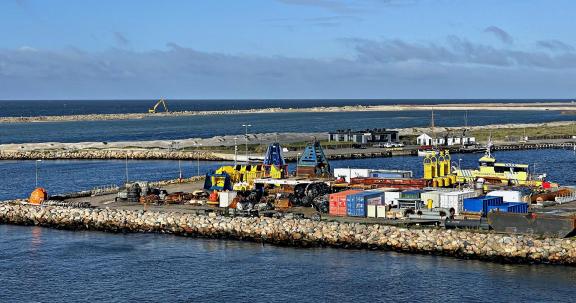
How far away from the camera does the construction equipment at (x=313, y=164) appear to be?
80.6 metres

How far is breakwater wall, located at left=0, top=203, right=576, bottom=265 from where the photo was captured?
1977 inches

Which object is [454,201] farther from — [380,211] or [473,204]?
[380,211]

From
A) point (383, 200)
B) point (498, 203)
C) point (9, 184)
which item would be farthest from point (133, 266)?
point (9, 184)

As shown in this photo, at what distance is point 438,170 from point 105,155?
2733 inches

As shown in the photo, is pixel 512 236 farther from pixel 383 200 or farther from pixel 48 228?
pixel 48 228

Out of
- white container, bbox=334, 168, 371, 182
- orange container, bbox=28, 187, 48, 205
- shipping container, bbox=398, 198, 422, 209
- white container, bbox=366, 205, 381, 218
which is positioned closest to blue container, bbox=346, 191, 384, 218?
white container, bbox=366, 205, 381, 218

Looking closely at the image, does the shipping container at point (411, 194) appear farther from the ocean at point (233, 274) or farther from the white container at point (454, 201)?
the ocean at point (233, 274)

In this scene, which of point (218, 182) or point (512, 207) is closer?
point (512, 207)

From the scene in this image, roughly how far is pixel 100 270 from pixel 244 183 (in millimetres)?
25850

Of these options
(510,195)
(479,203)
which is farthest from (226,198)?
(510,195)

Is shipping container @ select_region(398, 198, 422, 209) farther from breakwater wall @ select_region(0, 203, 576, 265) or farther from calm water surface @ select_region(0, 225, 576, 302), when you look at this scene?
A: calm water surface @ select_region(0, 225, 576, 302)

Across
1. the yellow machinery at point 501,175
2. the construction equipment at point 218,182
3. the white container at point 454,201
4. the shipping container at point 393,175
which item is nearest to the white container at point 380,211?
the white container at point 454,201

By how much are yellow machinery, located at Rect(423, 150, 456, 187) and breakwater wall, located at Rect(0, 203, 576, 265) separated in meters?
19.6

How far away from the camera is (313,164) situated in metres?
80.9
